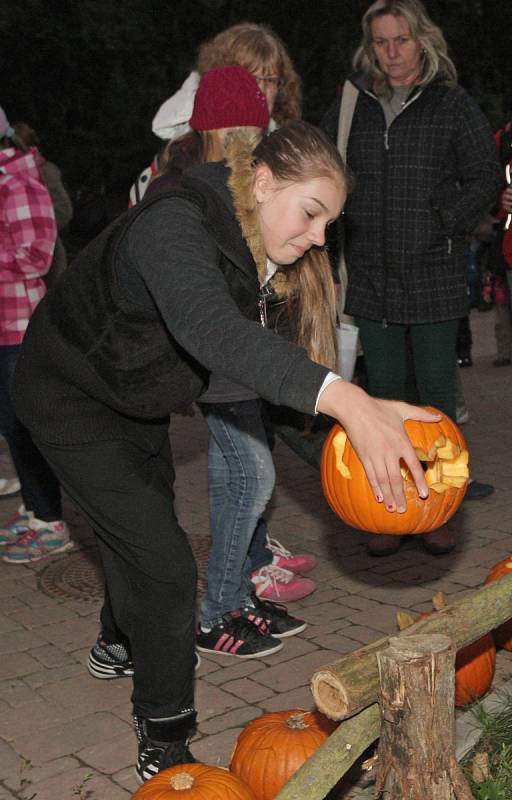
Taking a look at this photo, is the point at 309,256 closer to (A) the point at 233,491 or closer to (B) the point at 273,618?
(A) the point at 233,491

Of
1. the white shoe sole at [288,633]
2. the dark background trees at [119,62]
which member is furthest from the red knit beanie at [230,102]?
the dark background trees at [119,62]

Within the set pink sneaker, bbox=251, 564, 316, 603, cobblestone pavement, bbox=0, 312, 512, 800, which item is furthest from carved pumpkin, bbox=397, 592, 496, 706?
pink sneaker, bbox=251, 564, 316, 603

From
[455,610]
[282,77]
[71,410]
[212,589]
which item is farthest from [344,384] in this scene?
[282,77]

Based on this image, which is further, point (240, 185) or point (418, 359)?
point (418, 359)

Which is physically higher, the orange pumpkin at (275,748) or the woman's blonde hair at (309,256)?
the woman's blonde hair at (309,256)

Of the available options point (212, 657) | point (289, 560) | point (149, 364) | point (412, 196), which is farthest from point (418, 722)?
point (412, 196)

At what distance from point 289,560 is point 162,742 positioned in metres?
2.03

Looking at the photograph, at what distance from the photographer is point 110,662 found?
163 inches

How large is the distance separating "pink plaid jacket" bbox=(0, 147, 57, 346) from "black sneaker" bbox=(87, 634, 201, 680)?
7.02 feet

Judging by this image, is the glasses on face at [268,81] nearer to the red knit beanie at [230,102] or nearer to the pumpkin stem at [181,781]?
the red knit beanie at [230,102]

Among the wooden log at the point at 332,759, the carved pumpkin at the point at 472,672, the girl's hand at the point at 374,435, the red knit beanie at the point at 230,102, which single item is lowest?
the carved pumpkin at the point at 472,672

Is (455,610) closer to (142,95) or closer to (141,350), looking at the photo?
(141,350)

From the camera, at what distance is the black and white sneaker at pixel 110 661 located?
4.13m

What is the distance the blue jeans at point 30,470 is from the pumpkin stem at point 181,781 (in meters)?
2.83
